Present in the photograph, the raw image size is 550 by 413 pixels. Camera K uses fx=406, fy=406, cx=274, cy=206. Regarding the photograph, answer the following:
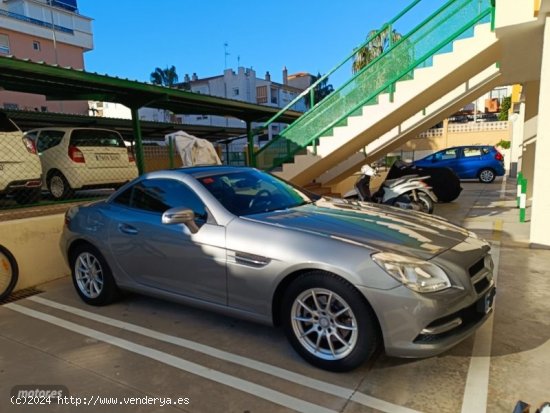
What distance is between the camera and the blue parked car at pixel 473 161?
54.0 feet

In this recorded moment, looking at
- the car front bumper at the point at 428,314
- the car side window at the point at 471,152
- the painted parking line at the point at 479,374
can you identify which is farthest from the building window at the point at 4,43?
the painted parking line at the point at 479,374

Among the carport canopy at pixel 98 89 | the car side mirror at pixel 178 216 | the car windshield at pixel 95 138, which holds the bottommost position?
the car side mirror at pixel 178 216

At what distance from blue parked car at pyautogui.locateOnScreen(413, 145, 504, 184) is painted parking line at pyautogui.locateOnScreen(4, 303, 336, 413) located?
14857 millimetres

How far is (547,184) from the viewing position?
18.0ft

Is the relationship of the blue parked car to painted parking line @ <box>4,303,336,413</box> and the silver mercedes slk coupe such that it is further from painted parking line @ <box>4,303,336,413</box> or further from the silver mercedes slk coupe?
painted parking line @ <box>4,303,336,413</box>

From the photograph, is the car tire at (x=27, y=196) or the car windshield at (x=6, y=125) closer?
the car windshield at (x=6, y=125)

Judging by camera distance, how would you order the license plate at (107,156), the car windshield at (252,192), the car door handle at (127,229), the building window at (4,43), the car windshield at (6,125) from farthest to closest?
the building window at (4,43), the license plate at (107,156), the car windshield at (6,125), the car door handle at (127,229), the car windshield at (252,192)

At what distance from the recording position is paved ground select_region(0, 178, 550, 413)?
101 inches

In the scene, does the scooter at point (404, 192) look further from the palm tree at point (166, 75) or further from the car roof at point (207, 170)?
the palm tree at point (166, 75)

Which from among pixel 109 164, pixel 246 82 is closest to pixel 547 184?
pixel 109 164

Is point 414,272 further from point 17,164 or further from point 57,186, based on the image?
point 57,186

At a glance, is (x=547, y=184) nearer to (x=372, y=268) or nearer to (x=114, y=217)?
(x=372, y=268)

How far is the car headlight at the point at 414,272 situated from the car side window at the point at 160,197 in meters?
1.57

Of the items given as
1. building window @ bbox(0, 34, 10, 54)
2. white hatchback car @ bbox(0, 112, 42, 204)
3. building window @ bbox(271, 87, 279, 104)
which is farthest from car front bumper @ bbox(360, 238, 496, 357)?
building window @ bbox(271, 87, 279, 104)
